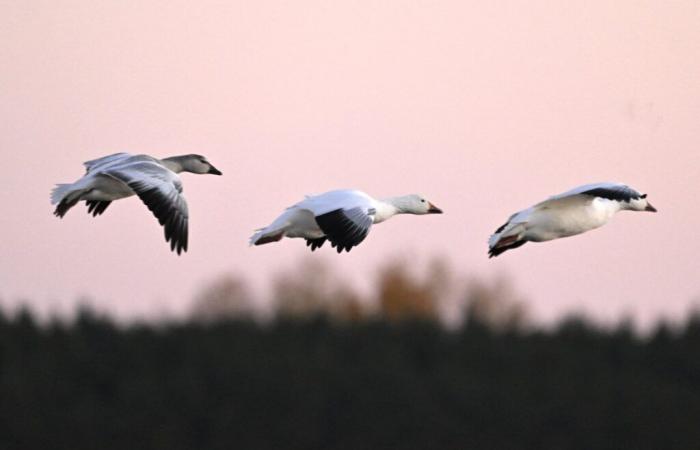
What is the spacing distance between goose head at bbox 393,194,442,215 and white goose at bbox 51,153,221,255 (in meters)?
1.83

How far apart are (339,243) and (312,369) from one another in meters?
6.88

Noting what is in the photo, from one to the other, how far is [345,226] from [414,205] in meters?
1.67

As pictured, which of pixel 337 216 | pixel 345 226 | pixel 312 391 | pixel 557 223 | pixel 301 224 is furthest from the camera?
pixel 312 391

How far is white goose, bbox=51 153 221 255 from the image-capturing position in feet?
41.4

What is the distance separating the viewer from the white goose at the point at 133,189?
12.6 metres

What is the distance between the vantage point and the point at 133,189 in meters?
12.7

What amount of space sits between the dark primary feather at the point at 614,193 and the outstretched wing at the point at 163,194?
112 inches

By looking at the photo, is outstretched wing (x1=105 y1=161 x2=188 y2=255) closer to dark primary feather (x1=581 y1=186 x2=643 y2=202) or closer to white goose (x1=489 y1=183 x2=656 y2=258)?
white goose (x1=489 y1=183 x2=656 y2=258)

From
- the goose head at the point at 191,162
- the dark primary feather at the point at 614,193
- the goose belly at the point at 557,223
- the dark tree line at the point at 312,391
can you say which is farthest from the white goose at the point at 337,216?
the dark tree line at the point at 312,391

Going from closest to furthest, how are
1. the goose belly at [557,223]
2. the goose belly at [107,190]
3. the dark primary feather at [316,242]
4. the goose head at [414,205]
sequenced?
the goose belly at [557,223] → the goose belly at [107,190] → the dark primary feather at [316,242] → the goose head at [414,205]

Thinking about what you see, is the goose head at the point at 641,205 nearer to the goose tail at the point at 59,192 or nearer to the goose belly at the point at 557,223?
the goose belly at the point at 557,223

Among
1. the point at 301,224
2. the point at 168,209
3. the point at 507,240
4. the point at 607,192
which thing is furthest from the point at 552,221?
the point at 168,209

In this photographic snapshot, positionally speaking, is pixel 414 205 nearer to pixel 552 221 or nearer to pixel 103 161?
pixel 552 221

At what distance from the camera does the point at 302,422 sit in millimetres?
17609
